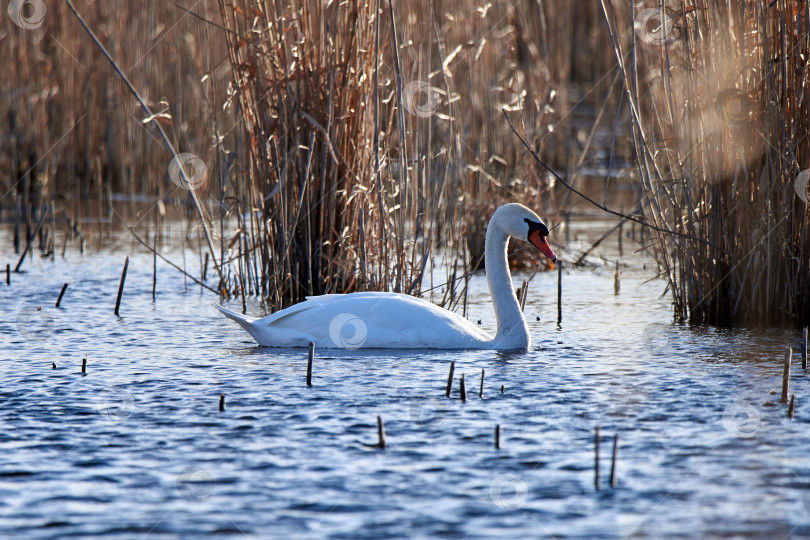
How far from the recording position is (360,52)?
686 centimetres

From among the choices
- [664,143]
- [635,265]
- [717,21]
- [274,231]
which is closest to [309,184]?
[274,231]

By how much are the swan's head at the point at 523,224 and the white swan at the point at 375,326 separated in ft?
0.88

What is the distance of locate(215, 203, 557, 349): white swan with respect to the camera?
6125 mm

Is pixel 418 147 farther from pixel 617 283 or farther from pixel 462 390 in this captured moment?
pixel 462 390

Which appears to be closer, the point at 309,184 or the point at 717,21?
the point at 717,21

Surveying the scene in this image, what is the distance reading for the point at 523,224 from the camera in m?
6.68

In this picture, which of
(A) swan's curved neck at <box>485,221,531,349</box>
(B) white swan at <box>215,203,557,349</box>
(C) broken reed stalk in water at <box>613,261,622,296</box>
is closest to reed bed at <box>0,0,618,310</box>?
(A) swan's curved neck at <box>485,221,531,349</box>

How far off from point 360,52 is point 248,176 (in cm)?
130

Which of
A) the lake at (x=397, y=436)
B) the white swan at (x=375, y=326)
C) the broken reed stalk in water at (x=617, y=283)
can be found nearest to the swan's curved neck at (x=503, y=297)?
the white swan at (x=375, y=326)

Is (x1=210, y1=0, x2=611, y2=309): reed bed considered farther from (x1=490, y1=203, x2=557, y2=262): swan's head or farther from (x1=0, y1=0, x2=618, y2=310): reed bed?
(x1=490, y1=203, x2=557, y2=262): swan's head

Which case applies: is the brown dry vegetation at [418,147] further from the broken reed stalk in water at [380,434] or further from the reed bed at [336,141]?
the broken reed stalk in water at [380,434]

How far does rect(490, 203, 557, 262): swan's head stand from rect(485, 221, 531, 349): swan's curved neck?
90mm

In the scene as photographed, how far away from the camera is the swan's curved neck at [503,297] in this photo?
6312 millimetres

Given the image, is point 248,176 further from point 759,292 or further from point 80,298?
point 759,292
